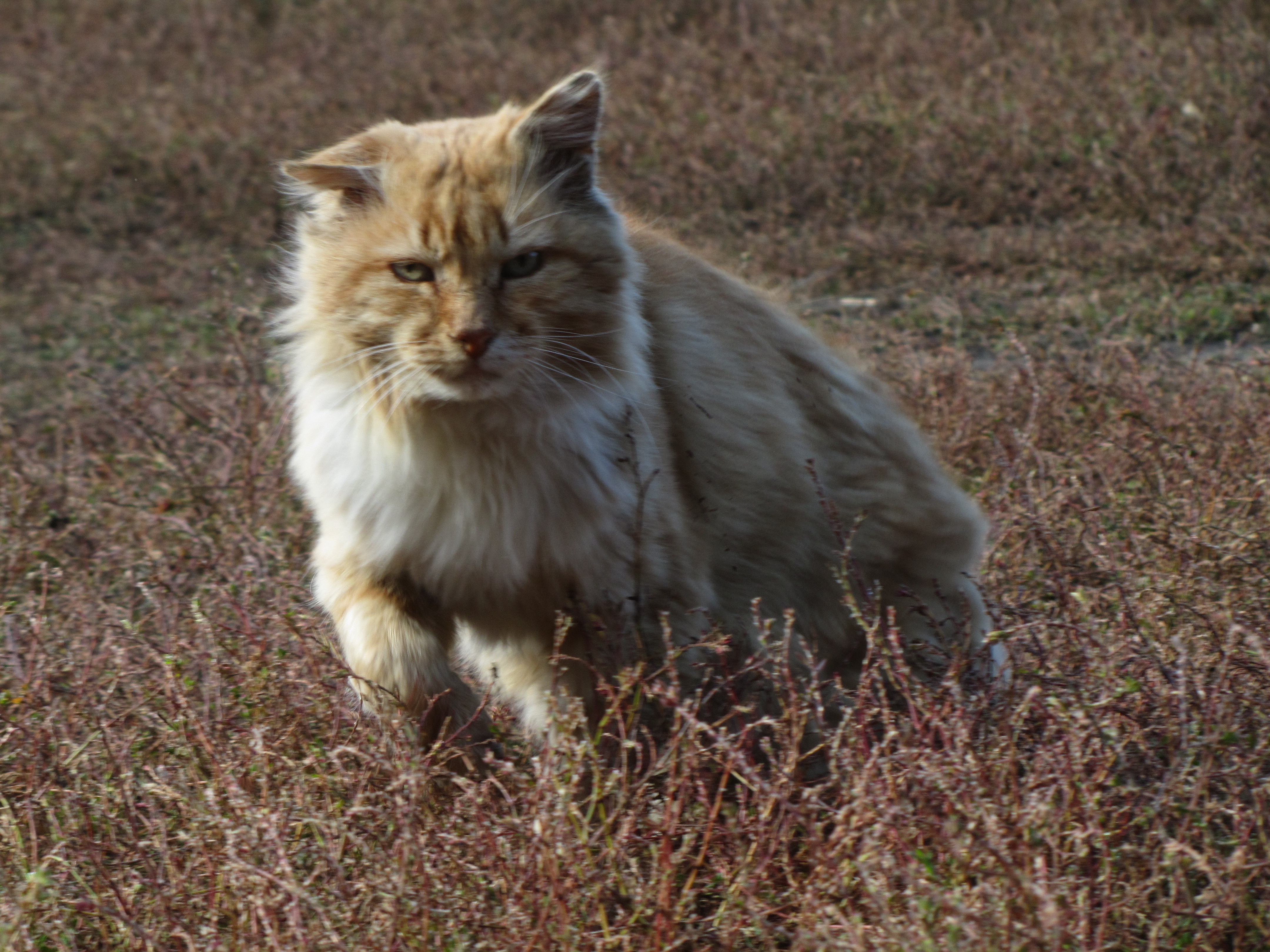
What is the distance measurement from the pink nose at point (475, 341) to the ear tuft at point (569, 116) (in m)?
0.50

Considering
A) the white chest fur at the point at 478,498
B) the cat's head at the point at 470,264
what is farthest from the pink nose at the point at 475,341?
the white chest fur at the point at 478,498

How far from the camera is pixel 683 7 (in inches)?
375

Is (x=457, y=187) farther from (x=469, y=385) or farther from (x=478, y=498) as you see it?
(x=478, y=498)

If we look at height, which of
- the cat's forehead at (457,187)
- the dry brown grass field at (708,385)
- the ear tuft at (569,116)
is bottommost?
the dry brown grass field at (708,385)

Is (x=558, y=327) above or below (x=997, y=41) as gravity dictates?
below

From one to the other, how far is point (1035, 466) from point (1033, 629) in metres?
1.59

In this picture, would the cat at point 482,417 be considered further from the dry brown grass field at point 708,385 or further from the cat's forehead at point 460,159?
the dry brown grass field at point 708,385

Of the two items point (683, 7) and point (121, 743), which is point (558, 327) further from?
point (683, 7)

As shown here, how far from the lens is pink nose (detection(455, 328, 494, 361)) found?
2.44m

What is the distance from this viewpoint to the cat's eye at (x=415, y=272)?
2.57 m


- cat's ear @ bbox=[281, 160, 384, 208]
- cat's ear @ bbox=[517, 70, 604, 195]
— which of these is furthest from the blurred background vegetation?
cat's ear @ bbox=[281, 160, 384, 208]

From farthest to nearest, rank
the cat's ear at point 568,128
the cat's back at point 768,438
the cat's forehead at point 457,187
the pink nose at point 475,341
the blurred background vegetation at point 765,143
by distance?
the blurred background vegetation at point 765,143, the cat's back at point 768,438, the cat's ear at point 568,128, the cat's forehead at point 457,187, the pink nose at point 475,341

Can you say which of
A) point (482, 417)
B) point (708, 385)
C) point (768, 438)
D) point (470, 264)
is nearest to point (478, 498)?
point (482, 417)

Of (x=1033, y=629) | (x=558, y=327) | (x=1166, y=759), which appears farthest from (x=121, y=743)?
(x=1166, y=759)
